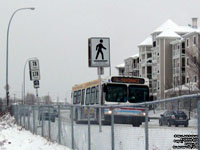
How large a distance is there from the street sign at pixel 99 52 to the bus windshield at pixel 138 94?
9.81 meters

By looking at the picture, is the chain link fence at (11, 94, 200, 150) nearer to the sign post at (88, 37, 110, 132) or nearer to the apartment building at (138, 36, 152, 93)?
the sign post at (88, 37, 110, 132)

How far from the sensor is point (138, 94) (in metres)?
25.3

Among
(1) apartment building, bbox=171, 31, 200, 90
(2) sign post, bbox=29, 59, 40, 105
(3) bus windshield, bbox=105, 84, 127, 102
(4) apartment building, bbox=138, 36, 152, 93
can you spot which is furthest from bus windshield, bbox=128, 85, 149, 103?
(4) apartment building, bbox=138, 36, 152, 93

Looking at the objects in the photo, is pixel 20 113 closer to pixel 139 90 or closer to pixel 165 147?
pixel 139 90

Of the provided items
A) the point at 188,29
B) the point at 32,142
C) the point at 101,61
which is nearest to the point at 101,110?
the point at 101,61

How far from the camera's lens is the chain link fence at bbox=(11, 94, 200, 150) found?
6957 millimetres

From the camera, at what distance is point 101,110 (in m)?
12.1

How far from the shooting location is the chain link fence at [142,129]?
22.8 feet

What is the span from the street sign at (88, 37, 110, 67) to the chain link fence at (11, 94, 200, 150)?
174 centimetres

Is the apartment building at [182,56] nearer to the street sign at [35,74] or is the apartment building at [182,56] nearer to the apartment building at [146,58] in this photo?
the apartment building at [146,58]

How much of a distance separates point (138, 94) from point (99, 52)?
1010 cm

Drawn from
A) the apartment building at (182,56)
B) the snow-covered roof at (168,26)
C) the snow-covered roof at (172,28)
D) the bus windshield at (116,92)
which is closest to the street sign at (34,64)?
the bus windshield at (116,92)

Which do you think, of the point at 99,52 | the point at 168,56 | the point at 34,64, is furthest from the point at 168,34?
the point at 99,52

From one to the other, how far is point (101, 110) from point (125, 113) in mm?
2510
